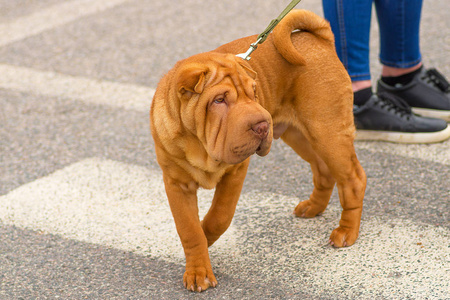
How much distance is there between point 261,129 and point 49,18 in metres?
4.90

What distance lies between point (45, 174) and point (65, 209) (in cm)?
49

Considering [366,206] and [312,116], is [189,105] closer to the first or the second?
[312,116]

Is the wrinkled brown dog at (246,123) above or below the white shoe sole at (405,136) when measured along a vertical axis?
above

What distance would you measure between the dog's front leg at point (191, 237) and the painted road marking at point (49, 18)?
3.99 m

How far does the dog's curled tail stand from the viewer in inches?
106

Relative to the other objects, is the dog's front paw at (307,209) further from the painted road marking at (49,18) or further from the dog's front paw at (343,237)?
the painted road marking at (49,18)

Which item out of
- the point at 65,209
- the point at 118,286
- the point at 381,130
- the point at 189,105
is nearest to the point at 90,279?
the point at 118,286

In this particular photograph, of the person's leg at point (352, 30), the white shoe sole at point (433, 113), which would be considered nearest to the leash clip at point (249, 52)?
the person's leg at point (352, 30)

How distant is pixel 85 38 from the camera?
→ 235 inches

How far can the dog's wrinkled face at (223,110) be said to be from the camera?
2232 mm

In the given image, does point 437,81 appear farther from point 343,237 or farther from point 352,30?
point 343,237

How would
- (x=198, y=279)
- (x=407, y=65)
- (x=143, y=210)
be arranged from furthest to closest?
(x=407, y=65)
(x=143, y=210)
(x=198, y=279)

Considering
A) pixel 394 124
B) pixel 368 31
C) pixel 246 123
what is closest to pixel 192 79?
pixel 246 123

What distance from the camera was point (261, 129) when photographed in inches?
88.0
